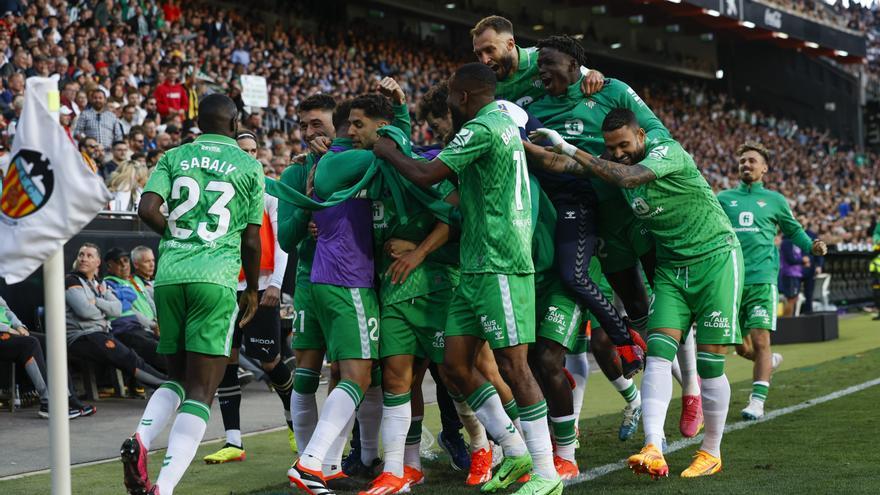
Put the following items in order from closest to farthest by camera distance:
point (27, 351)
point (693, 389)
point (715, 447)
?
point (715, 447)
point (693, 389)
point (27, 351)

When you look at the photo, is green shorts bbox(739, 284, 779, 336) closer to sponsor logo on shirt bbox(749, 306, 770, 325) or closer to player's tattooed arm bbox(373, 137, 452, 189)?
sponsor logo on shirt bbox(749, 306, 770, 325)

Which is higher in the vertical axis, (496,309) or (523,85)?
(523,85)

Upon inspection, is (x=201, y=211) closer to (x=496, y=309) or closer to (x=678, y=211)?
(x=496, y=309)

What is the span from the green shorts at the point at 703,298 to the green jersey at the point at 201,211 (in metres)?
2.33

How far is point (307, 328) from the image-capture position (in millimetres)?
6289

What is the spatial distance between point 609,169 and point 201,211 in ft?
6.76

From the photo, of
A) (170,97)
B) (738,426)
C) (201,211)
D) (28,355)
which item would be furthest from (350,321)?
(170,97)

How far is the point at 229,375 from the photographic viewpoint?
295 inches

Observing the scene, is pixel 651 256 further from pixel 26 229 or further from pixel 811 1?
pixel 811 1

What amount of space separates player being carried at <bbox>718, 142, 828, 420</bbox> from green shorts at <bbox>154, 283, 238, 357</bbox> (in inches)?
185

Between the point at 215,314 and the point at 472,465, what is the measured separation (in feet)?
5.69

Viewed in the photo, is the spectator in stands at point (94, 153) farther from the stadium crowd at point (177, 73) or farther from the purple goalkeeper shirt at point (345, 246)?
the purple goalkeeper shirt at point (345, 246)

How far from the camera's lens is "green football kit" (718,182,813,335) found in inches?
357

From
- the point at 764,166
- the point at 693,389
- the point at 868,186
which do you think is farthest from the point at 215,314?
the point at 868,186
